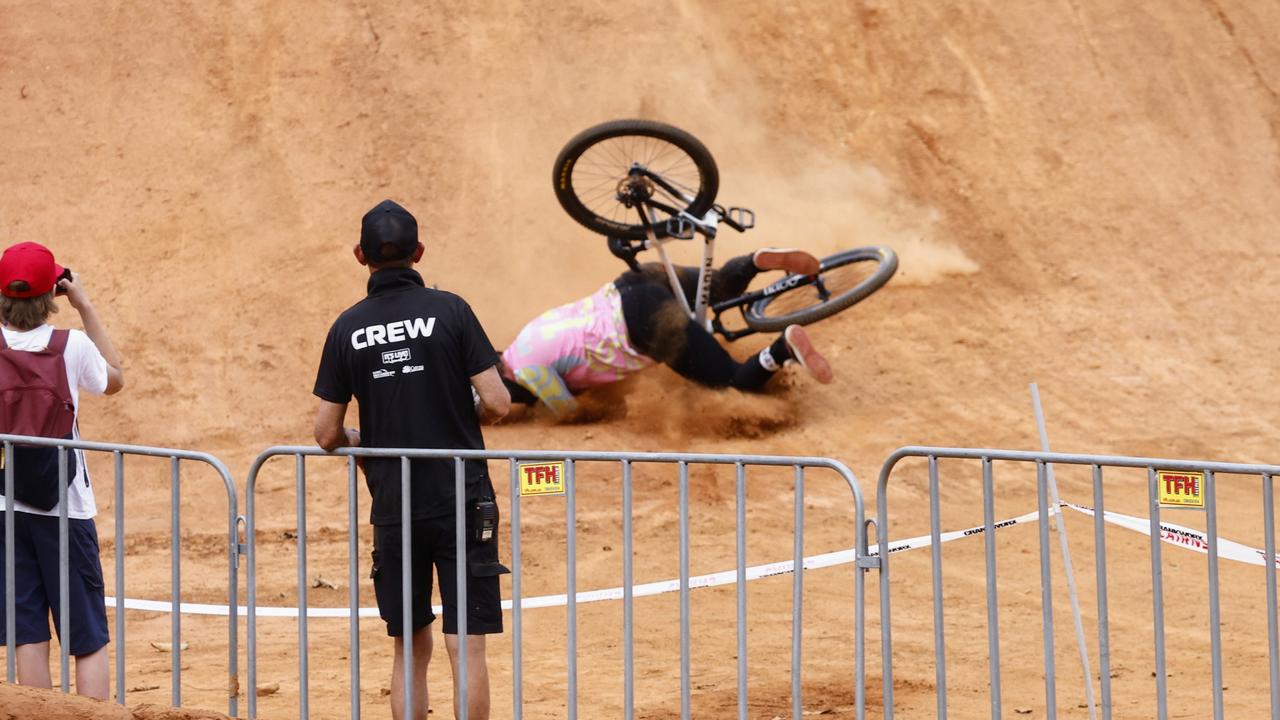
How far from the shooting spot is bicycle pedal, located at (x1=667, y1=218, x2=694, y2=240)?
11570mm

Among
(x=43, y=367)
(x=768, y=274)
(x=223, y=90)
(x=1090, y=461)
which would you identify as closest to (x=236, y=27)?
(x=223, y=90)

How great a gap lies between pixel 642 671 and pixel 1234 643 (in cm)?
318

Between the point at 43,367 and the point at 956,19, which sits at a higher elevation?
the point at 956,19

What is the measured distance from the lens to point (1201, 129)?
15992 mm

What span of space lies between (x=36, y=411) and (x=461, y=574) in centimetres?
177

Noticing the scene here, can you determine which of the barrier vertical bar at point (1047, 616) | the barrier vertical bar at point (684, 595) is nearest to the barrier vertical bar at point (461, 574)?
the barrier vertical bar at point (684, 595)

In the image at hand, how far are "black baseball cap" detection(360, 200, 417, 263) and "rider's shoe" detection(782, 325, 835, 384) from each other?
638 cm

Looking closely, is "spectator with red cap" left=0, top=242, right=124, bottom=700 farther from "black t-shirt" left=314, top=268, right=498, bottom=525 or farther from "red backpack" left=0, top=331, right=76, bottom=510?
"black t-shirt" left=314, top=268, right=498, bottom=525

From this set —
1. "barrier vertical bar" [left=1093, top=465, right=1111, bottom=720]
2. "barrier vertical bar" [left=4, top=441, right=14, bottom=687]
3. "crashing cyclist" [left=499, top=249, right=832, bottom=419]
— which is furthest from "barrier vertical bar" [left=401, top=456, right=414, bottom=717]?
"crashing cyclist" [left=499, top=249, right=832, bottom=419]

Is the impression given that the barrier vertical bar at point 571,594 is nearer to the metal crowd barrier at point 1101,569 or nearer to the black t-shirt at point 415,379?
the black t-shirt at point 415,379

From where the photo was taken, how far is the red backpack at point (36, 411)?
5500mm

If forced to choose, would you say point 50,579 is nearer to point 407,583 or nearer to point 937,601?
point 407,583

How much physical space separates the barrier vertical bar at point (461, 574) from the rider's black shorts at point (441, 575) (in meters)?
0.06

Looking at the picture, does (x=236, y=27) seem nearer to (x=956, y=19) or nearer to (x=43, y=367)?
(x=956, y=19)
